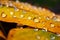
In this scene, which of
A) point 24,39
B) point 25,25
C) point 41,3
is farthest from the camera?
point 41,3

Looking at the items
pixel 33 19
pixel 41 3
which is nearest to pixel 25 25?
pixel 33 19

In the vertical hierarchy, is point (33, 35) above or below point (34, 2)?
above

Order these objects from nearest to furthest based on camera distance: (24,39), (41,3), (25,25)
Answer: (24,39) → (25,25) → (41,3)

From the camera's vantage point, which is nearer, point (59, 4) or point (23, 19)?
point (23, 19)

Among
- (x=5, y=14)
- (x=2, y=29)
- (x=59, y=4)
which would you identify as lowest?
(x=59, y=4)

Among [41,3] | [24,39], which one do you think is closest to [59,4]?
[41,3]

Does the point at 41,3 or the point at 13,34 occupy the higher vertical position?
the point at 13,34

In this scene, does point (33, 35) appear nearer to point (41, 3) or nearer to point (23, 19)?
point (23, 19)

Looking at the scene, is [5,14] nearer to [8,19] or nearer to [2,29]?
[8,19]

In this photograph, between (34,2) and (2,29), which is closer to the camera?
(2,29)
